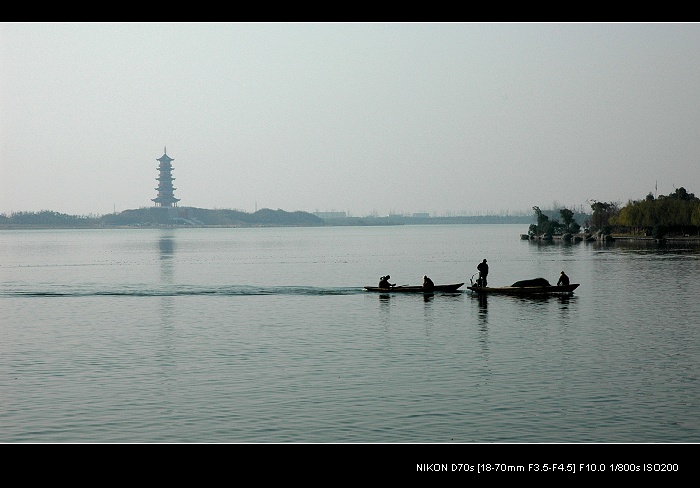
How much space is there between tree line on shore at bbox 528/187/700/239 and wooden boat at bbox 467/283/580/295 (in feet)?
313

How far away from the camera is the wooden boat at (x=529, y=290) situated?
52312 millimetres

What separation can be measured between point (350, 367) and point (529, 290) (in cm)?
2668

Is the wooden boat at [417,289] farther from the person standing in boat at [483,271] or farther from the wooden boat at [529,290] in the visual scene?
the wooden boat at [529,290]

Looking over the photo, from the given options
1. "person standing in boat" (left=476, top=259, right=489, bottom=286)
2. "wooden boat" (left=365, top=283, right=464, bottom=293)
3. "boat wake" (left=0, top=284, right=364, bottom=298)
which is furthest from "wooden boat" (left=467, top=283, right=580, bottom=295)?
"boat wake" (left=0, top=284, right=364, bottom=298)

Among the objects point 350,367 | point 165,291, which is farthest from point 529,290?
point 165,291

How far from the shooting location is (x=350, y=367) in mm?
28625

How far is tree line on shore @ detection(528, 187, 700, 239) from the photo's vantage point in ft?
476

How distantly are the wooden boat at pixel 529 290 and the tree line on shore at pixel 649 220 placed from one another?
95495 millimetres

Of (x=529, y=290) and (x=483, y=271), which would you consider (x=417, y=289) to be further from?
Result: (x=529, y=290)

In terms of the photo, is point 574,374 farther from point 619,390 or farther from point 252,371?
point 252,371


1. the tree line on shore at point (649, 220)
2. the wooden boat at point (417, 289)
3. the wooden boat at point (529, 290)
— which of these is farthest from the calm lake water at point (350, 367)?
the tree line on shore at point (649, 220)
